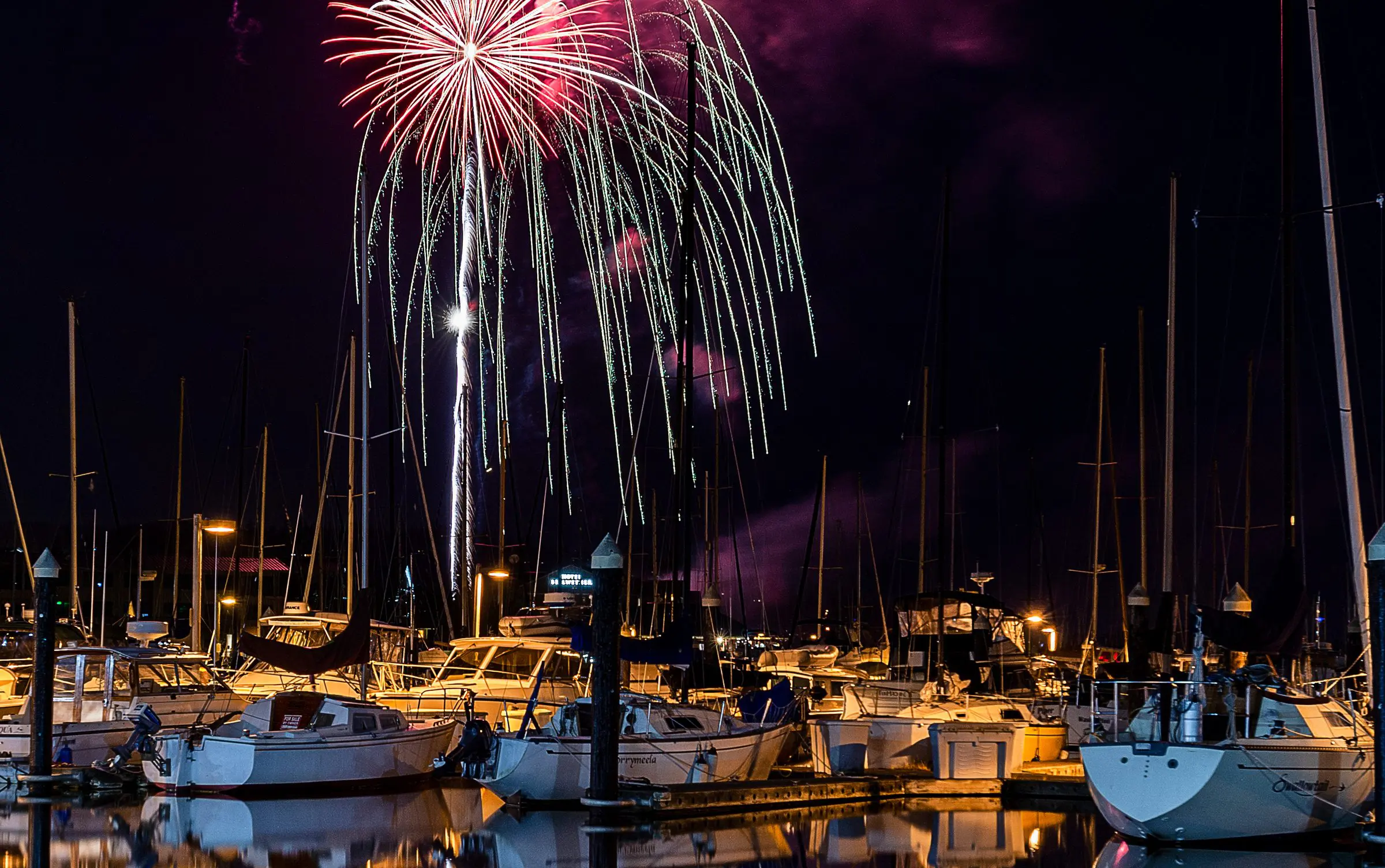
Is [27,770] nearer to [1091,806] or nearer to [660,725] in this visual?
[660,725]

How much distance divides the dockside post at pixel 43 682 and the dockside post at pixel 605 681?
393 inches

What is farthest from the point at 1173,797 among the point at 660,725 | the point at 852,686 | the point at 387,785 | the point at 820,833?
A: the point at 387,785

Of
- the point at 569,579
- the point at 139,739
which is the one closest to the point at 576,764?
the point at 139,739

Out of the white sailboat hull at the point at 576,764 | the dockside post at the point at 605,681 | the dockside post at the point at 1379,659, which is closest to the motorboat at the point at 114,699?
the white sailboat hull at the point at 576,764

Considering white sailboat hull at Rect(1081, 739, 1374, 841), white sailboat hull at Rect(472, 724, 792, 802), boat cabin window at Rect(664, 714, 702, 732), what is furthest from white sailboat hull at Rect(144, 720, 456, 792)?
white sailboat hull at Rect(1081, 739, 1374, 841)

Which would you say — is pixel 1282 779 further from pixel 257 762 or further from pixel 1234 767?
pixel 257 762

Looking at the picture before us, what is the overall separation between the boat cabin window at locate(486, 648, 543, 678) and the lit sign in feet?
34.9

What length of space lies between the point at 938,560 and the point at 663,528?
1990 centimetres

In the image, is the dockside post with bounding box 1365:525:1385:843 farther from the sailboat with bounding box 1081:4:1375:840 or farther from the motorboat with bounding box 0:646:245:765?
the motorboat with bounding box 0:646:245:765

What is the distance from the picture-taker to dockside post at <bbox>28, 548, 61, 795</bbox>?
26.3m

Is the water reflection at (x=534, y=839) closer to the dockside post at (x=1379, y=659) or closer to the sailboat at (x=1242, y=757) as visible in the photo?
the sailboat at (x=1242, y=757)

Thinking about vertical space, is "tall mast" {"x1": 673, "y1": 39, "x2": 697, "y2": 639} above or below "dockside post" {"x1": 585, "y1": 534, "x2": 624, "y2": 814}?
above

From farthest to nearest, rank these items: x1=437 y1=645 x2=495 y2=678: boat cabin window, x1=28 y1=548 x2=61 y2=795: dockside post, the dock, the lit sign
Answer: the lit sign, x1=437 y1=645 x2=495 y2=678: boat cabin window, x1=28 y1=548 x2=61 y2=795: dockside post, the dock

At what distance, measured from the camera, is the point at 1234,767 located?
68.6ft
